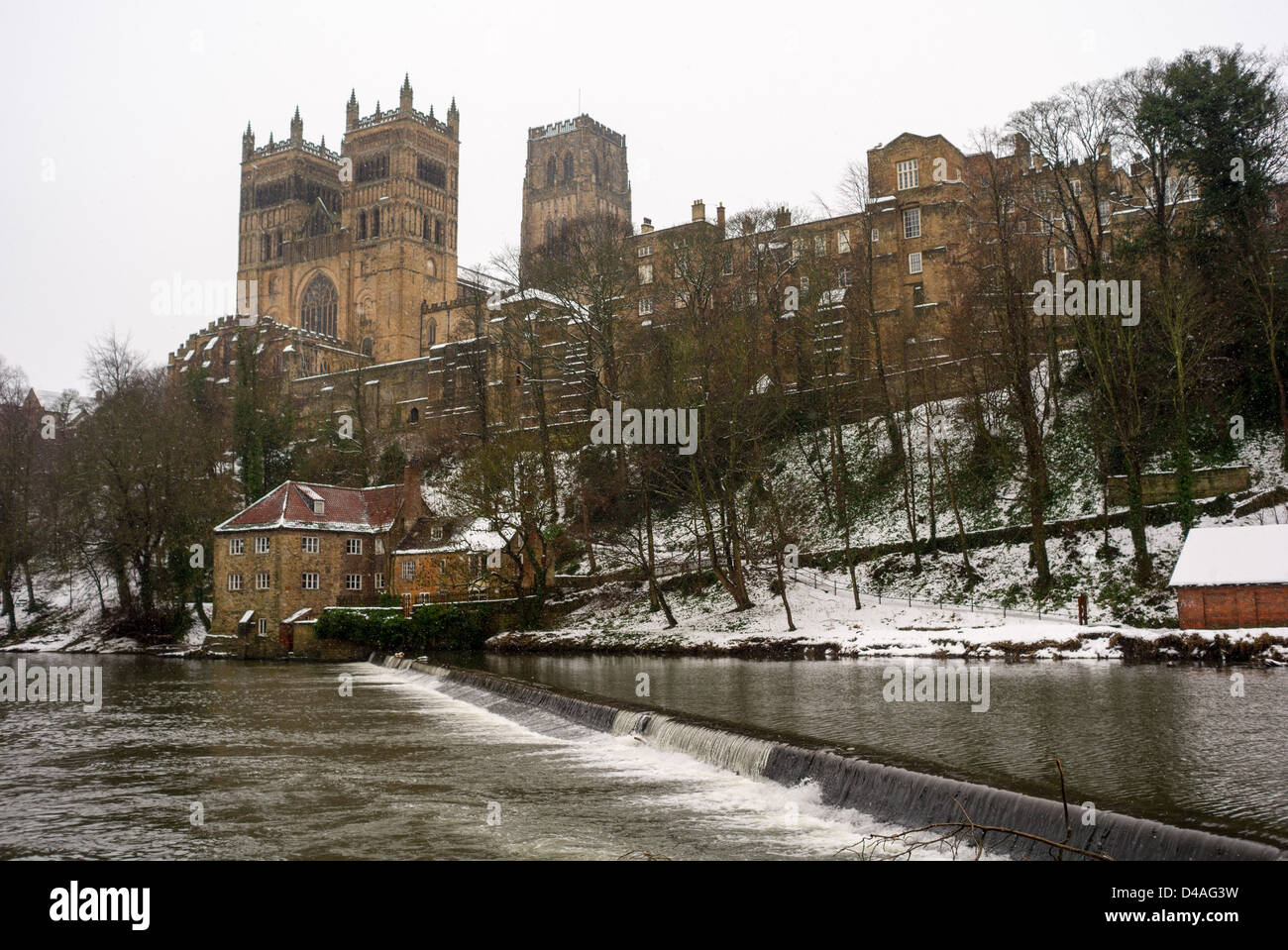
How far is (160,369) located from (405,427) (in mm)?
21602

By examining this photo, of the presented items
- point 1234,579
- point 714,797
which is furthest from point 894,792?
point 1234,579

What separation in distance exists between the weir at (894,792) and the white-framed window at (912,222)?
152 feet

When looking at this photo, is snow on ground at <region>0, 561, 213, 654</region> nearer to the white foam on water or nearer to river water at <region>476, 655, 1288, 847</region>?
river water at <region>476, 655, 1288, 847</region>

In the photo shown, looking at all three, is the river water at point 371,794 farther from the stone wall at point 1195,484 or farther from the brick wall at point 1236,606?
the stone wall at point 1195,484

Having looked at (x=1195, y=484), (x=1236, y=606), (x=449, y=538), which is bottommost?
(x=1236, y=606)

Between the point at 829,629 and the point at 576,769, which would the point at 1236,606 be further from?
the point at 576,769

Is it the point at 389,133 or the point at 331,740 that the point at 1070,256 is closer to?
the point at 331,740

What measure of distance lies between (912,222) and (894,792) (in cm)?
5463

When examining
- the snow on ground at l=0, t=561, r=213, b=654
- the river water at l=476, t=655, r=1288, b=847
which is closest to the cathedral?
the snow on ground at l=0, t=561, r=213, b=654

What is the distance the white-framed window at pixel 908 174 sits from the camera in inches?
2478

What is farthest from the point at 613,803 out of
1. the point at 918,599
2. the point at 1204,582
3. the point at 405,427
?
the point at 405,427

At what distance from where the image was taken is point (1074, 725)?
18188 millimetres

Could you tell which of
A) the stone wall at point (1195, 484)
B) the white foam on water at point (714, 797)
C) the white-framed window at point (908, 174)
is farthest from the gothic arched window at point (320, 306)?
the white foam on water at point (714, 797)

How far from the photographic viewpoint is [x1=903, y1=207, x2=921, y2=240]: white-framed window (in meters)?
62.8
